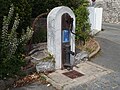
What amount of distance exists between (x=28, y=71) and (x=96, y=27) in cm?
888

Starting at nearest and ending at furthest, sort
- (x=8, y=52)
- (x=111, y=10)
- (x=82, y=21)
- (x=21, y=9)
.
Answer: (x=8, y=52) → (x=21, y=9) → (x=82, y=21) → (x=111, y=10)

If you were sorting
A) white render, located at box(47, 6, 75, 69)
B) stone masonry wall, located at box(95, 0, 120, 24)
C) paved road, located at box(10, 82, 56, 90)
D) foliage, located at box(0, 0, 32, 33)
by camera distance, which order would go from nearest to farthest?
1. paved road, located at box(10, 82, 56, 90)
2. white render, located at box(47, 6, 75, 69)
3. foliage, located at box(0, 0, 32, 33)
4. stone masonry wall, located at box(95, 0, 120, 24)

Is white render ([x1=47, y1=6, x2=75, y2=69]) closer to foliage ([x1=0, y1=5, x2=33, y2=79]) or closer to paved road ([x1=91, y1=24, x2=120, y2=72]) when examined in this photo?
foliage ([x1=0, y1=5, x2=33, y2=79])

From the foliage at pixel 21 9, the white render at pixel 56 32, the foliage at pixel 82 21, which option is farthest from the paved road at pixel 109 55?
the foliage at pixel 21 9

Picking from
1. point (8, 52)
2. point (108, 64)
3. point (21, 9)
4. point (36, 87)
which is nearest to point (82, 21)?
point (108, 64)

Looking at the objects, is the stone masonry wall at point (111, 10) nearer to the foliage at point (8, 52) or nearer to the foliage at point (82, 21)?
the foliage at point (82, 21)

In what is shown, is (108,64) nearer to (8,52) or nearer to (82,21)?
(82,21)

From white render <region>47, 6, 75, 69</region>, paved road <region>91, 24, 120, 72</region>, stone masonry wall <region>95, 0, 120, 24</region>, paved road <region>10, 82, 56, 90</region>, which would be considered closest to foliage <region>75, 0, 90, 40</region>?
paved road <region>91, 24, 120, 72</region>

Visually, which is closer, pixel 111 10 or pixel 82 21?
pixel 82 21

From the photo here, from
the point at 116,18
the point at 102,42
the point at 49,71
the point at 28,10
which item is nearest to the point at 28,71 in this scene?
the point at 49,71

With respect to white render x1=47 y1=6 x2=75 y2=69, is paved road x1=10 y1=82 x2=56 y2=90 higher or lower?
lower

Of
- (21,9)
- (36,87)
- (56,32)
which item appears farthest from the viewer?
(21,9)

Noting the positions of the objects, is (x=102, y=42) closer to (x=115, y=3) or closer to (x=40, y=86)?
(x=40, y=86)

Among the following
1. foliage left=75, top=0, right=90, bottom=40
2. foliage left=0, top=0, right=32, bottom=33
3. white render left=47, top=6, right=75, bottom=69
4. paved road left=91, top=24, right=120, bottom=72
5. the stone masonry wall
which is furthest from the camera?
the stone masonry wall
